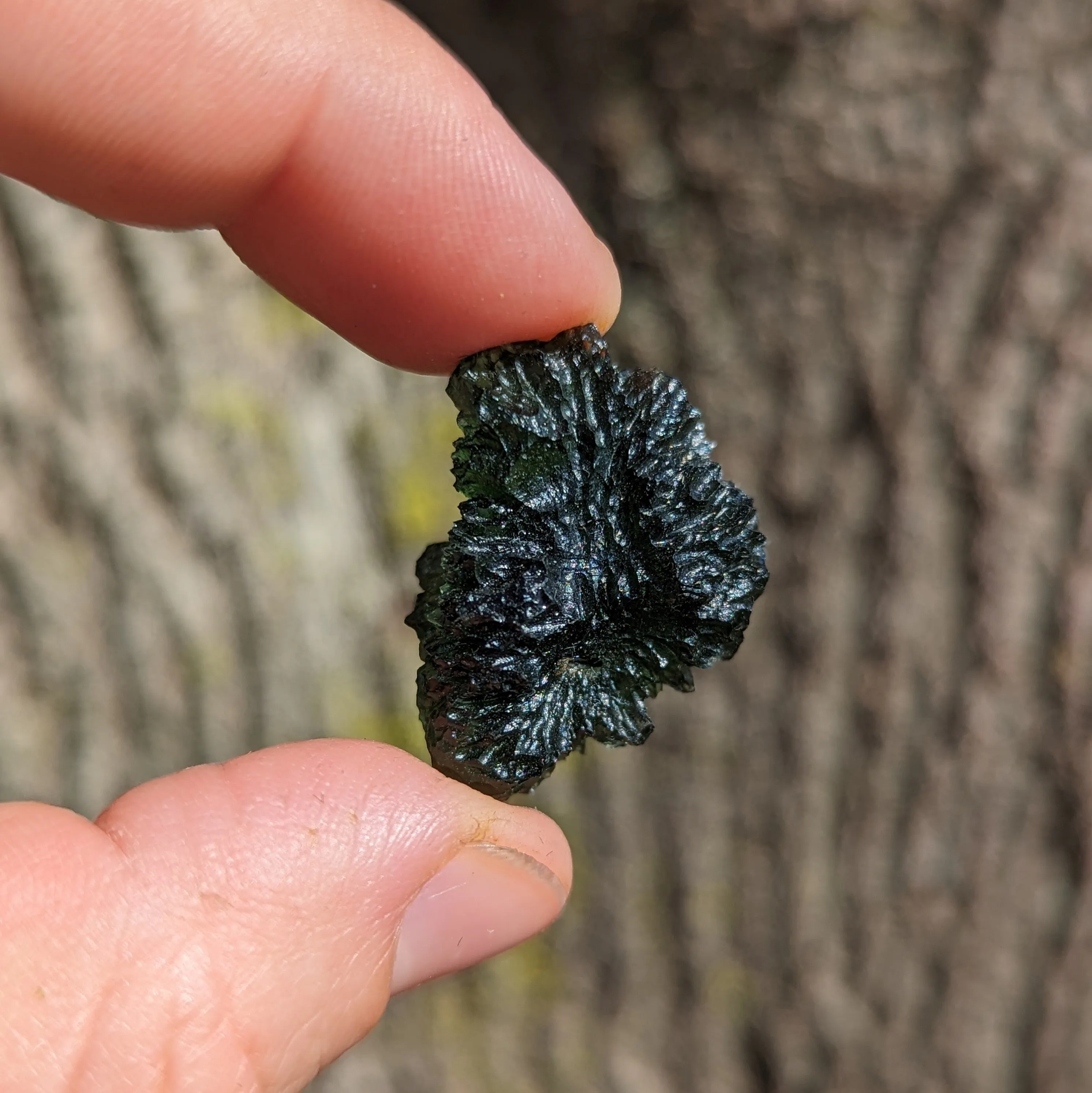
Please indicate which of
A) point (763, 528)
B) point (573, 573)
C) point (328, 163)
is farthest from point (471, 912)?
point (763, 528)

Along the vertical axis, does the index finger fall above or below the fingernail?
above

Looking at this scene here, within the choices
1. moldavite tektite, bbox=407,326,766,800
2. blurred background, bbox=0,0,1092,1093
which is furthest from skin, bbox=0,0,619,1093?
blurred background, bbox=0,0,1092,1093

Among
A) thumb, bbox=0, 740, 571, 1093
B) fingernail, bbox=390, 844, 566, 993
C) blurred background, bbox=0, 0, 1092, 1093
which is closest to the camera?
thumb, bbox=0, 740, 571, 1093

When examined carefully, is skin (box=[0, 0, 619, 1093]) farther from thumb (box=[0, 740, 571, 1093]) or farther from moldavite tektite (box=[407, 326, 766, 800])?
moldavite tektite (box=[407, 326, 766, 800])

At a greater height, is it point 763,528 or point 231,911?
point 763,528

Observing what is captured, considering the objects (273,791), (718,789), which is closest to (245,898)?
(273,791)

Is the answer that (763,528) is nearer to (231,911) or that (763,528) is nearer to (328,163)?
(328,163)

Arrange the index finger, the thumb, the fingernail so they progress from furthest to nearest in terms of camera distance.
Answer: the index finger
the fingernail
the thumb

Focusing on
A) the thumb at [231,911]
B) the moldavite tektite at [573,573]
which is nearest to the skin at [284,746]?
the thumb at [231,911]
